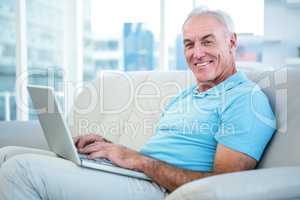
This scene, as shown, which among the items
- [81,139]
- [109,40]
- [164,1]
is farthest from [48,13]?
[81,139]

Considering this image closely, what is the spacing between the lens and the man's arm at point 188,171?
50.6 inches

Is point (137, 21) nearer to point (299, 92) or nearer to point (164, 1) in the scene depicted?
point (164, 1)

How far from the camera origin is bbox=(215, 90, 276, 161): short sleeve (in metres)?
1.30

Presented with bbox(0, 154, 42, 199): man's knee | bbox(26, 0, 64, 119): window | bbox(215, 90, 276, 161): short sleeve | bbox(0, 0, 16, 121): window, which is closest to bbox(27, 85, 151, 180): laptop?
bbox(0, 154, 42, 199): man's knee

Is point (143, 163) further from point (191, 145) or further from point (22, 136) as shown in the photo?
point (22, 136)

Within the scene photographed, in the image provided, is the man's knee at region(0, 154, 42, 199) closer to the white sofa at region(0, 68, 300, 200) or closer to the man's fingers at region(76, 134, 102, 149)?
the man's fingers at region(76, 134, 102, 149)

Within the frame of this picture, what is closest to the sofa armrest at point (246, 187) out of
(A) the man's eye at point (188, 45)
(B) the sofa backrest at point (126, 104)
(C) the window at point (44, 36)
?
(A) the man's eye at point (188, 45)

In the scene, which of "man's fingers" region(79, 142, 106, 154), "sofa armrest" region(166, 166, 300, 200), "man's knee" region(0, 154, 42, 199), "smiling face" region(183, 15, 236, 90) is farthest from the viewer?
"smiling face" region(183, 15, 236, 90)

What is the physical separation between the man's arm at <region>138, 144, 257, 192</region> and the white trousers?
2.3 inches

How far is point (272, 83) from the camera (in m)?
1.54

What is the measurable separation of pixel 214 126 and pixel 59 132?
21.9 inches

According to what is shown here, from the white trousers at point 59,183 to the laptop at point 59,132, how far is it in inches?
0.9

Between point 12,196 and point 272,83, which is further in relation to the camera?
point 272,83

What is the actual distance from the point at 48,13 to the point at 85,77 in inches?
29.8
